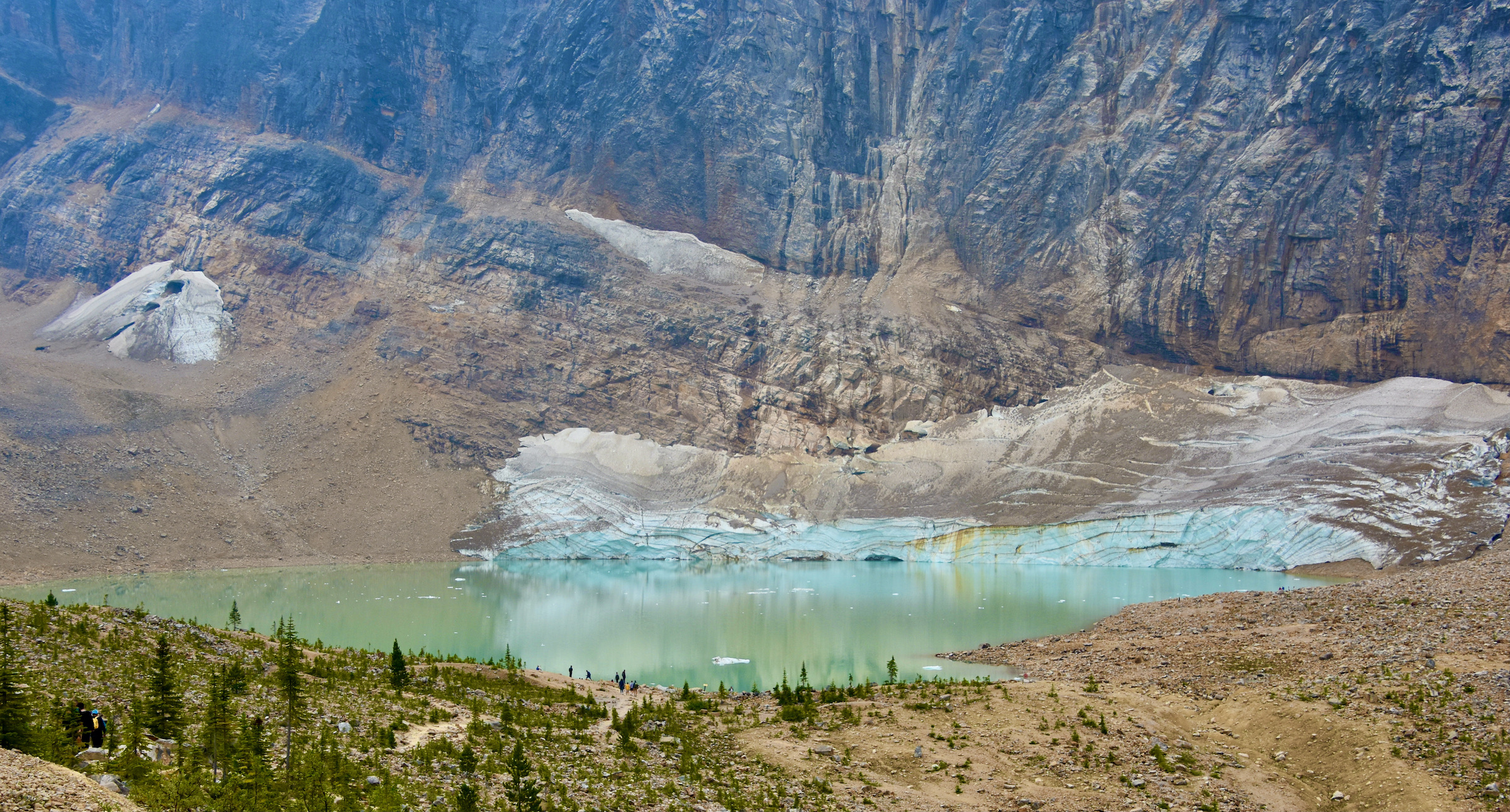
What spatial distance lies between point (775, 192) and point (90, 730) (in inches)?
3609

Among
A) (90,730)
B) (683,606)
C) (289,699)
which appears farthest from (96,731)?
(683,606)

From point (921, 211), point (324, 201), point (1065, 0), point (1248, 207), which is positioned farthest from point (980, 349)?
point (324, 201)

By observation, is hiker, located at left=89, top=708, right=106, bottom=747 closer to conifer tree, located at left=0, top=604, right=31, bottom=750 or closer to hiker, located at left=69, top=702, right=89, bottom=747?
hiker, located at left=69, top=702, right=89, bottom=747

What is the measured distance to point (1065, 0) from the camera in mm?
93125

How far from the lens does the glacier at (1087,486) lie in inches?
2189

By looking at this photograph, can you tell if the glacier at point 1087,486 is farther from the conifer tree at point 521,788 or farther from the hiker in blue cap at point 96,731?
the hiker in blue cap at point 96,731

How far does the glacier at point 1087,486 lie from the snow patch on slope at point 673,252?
22823 millimetres

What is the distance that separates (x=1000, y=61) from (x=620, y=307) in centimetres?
4329

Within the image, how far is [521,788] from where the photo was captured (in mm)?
11453

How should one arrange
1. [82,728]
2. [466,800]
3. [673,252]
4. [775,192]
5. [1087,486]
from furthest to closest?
1. [775,192]
2. [673,252]
3. [1087,486]
4. [82,728]
5. [466,800]

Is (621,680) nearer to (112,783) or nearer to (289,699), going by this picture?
(289,699)

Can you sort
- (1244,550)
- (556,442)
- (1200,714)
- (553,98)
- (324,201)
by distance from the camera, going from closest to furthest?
(1200,714)
(1244,550)
(556,442)
(324,201)
(553,98)

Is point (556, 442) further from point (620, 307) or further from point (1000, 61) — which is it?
point (1000, 61)

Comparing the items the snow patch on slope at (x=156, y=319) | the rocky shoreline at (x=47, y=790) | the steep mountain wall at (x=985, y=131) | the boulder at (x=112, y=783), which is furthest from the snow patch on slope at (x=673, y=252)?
the rocky shoreline at (x=47, y=790)
